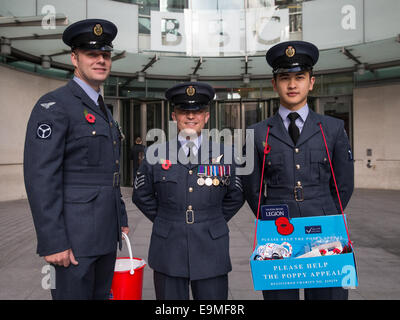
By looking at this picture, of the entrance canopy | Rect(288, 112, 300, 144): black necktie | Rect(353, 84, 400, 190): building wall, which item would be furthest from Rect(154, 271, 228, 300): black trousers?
Rect(353, 84, 400, 190): building wall

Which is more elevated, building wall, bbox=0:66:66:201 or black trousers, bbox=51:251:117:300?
building wall, bbox=0:66:66:201

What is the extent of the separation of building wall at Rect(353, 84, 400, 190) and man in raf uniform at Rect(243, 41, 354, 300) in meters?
10.8

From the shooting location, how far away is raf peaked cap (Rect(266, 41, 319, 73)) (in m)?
2.29

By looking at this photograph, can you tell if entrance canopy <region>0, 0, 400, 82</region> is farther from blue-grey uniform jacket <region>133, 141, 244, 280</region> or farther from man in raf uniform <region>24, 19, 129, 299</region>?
blue-grey uniform jacket <region>133, 141, 244, 280</region>

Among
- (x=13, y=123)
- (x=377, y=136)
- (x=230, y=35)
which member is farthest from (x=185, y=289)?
(x=377, y=136)

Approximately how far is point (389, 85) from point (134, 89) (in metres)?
8.81

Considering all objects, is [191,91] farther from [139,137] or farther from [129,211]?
[139,137]

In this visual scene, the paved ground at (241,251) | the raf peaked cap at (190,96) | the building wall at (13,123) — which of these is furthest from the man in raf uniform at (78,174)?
the building wall at (13,123)

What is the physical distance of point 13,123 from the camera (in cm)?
990

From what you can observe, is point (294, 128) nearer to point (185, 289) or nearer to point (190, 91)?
point (190, 91)

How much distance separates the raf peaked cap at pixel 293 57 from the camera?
90.0 inches

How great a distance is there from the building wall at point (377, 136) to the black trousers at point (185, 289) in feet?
37.5

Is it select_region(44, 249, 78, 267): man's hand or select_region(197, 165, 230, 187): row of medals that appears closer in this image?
select_region(44, 249, 78, 267): man's hand

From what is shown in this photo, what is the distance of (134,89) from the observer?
44.0ft
